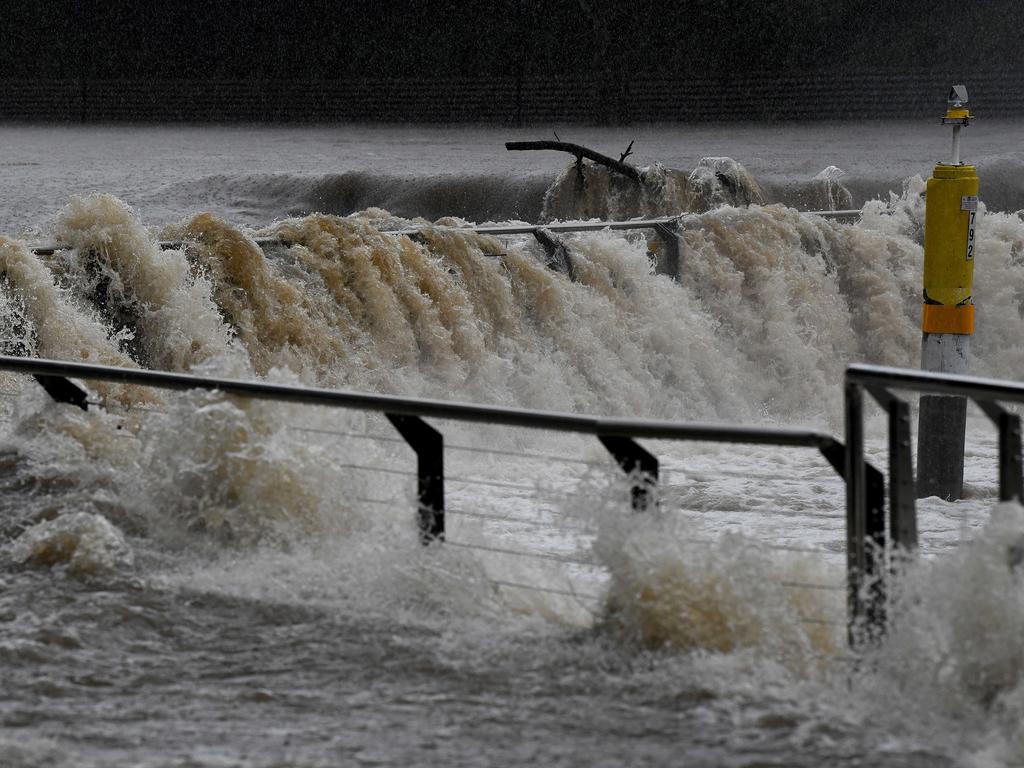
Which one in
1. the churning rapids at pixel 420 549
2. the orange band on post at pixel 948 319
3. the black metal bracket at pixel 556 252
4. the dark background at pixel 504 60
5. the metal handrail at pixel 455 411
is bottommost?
the churning rapids at pixel 420 549

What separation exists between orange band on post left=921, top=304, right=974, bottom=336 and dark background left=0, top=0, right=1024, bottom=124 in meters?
31.7

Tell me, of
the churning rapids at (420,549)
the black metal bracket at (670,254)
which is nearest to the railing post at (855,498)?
the churning rapids at (420,549)

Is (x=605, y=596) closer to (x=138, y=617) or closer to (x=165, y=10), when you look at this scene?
(x=138, y=617)

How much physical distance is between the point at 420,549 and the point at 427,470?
0.25m

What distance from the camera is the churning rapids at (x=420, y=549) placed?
11.7 feet

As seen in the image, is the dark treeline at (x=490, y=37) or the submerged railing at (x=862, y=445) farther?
the dark treeline at (x=490, y=37)

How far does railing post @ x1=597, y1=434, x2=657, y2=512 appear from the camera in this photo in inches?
163

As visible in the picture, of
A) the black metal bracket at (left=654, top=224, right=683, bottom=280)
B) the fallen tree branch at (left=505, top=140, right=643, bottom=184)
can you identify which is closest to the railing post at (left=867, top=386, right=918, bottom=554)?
the black metal bracket at (left=654, top=224, right=683, bottom=280)

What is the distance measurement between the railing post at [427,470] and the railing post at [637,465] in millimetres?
539

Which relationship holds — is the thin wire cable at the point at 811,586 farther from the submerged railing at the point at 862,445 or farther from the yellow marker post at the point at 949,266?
the yellow marker post at the point at 949,266

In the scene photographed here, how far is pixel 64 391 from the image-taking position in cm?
550

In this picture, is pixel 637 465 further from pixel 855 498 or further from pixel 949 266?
pixel 949 266

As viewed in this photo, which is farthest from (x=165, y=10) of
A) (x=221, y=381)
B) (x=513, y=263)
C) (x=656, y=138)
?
(x=221, y=381)

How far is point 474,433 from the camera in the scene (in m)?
9.55
